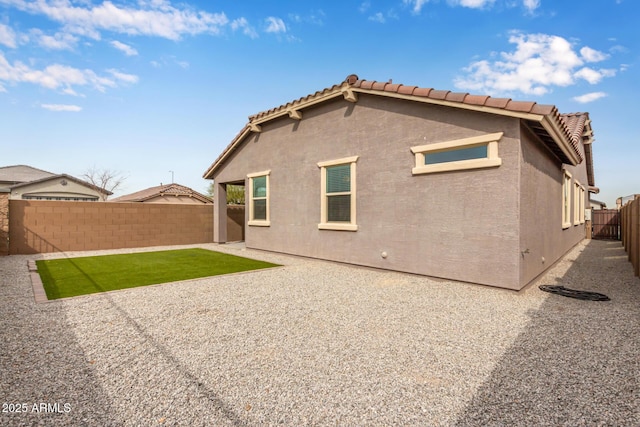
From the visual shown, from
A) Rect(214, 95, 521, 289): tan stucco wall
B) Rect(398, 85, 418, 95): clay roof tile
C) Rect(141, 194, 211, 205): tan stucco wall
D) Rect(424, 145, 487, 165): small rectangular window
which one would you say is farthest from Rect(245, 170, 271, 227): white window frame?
Rect(141, 194, 211, 205): tan stucco wall

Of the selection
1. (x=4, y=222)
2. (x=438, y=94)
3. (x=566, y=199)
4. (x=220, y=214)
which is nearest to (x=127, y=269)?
(x=220, y=214)

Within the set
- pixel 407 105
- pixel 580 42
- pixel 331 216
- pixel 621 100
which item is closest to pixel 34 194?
pixel 331 216

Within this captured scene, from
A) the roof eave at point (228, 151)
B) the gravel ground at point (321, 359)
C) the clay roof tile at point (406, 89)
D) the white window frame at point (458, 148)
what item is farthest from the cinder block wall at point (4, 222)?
the white window frame at point (458, 148)

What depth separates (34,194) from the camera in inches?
1102

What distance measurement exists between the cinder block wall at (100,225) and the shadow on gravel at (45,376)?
29.7 feet

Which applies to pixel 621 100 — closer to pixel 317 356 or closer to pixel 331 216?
pixel 331 216

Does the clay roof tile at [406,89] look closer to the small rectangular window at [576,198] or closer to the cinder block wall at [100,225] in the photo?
the small rectangular window at [576,198]

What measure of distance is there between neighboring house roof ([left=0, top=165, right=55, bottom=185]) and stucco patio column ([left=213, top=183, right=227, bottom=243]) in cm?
2975

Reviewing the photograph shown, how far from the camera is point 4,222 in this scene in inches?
416

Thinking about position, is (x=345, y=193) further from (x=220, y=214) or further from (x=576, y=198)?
(x=576, y=198)

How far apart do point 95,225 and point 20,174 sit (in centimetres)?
3436

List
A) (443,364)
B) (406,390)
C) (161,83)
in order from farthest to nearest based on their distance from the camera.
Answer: (161,83) < (443,364) < (406,390)

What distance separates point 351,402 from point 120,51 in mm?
13445

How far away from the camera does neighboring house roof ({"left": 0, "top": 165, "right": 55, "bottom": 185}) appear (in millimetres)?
32466
